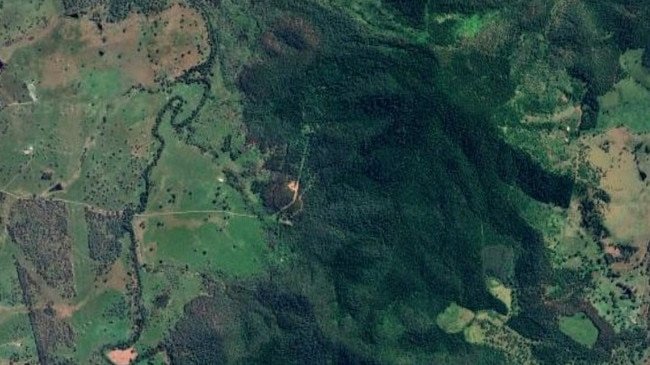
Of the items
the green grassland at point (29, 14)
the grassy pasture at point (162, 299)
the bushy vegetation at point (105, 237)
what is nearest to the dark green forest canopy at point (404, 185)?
the grassy pasture at point (162, 299)

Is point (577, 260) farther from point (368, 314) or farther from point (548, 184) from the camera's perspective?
point (368, 314)

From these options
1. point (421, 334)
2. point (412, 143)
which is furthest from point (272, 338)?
point (412, 143)

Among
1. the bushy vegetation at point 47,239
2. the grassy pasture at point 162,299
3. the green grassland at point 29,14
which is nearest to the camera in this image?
the grassy pasture at point 162,299

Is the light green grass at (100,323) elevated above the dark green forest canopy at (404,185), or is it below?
below

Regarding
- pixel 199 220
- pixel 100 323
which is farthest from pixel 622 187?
pixel 100 323

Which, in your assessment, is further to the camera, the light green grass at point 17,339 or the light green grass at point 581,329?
the light green grass at point 17,339

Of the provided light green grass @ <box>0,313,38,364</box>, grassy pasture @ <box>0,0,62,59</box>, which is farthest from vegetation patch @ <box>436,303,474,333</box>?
grassy pasture @ <box>0,0,62,59</box>

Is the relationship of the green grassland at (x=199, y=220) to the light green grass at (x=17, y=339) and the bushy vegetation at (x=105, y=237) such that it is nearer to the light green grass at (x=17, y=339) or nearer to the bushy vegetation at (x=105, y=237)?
the bushy vegetation at (x=105, y=237)
